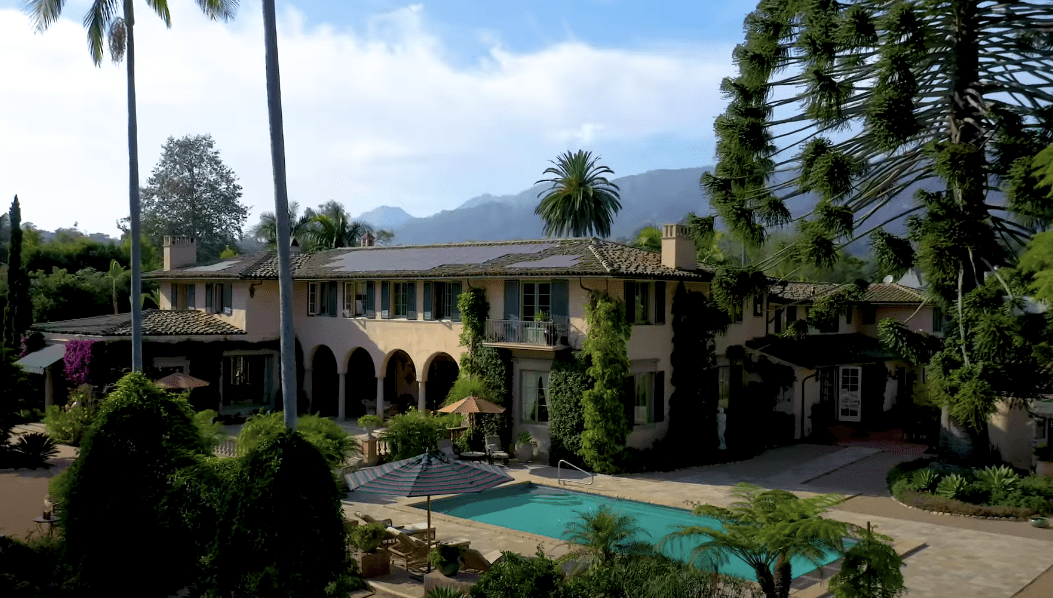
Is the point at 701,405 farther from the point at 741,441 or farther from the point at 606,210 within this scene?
the point at 606,210

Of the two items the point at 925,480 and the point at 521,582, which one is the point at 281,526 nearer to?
the point at 521,582

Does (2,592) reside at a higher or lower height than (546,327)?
lower

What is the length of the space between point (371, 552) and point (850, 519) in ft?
37.2

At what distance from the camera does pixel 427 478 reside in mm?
15258

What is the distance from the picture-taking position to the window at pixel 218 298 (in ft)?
116

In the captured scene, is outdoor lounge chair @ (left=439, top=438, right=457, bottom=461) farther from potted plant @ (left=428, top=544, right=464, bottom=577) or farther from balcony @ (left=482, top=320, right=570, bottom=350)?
potted plant @ (left=428, top=544, right=464, bottom=577)

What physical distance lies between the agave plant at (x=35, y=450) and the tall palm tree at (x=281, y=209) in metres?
15.7

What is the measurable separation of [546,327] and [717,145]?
24.9 feet

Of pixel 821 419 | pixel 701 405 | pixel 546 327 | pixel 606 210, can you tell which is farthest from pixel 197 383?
pixel 606 210

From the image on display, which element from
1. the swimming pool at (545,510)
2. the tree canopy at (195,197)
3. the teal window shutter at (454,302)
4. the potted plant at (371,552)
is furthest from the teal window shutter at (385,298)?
the tree canopy at (195,197)

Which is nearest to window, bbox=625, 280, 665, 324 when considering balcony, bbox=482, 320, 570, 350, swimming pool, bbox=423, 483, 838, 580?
balcony, bbox=482, 320, 570, 350

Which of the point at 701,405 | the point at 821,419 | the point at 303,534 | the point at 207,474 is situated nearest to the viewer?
the point at 303,534

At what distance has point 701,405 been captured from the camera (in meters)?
27.5

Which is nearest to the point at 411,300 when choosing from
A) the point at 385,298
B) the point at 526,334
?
the point at 385,298
